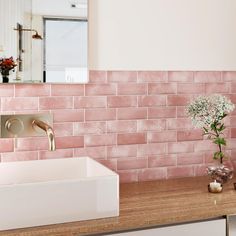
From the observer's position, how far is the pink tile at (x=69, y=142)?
1915 millimetres

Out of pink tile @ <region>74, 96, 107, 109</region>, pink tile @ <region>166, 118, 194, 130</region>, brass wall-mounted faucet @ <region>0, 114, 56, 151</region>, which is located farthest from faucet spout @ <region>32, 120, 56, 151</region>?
pink tile @ <region>166, 118, 194, 130</region>

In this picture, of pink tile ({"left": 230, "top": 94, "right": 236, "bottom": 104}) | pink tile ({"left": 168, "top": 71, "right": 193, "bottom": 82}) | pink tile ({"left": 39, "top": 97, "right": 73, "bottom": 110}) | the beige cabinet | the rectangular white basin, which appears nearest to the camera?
the rectangular white basin

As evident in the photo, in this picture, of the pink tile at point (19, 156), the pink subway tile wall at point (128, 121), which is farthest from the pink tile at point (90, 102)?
the pink tile at point (19, 156)

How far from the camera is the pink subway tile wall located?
187 centimetres

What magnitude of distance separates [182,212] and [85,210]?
14.3 inches

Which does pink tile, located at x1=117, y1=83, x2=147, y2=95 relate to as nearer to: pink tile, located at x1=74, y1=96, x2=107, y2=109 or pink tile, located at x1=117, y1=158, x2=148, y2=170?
pink tile, located at x1=74, y1=96, x2=107, y2=109

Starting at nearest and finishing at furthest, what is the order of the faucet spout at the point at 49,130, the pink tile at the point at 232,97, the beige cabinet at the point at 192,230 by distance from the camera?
the beige cabinet at the point at 192,230, the faucet spout at the point at 49,130, the pink tile at the point at 232,97

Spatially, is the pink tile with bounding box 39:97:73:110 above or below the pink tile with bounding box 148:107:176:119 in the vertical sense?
A: above

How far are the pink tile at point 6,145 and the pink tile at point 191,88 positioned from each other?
0.89 metres

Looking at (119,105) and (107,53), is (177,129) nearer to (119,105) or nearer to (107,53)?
(119,105)

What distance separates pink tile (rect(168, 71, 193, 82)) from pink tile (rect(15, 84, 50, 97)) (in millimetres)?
640

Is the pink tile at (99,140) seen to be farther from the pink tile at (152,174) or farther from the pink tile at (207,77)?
the pink tile at (207,77)

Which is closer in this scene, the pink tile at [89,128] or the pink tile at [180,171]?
the pink tile at [89,128]

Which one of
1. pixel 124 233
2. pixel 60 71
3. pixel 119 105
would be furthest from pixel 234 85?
Answer: pixel 124 233
